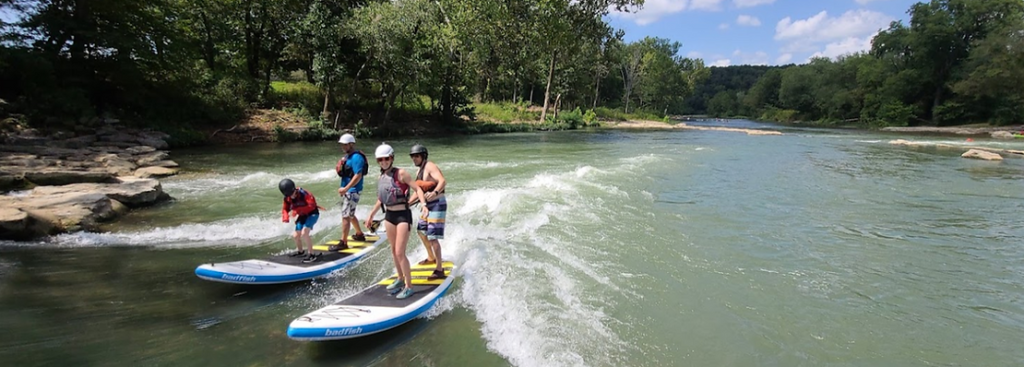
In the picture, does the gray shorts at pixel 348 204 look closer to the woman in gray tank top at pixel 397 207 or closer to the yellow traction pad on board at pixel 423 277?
the yellow traction pad on board at pixel 423 277

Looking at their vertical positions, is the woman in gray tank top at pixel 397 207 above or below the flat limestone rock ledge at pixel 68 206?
above

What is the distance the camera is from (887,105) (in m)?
61.5

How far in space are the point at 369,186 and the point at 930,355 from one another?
→ 12.8 m

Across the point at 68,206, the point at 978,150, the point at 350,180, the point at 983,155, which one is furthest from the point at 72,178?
the point at 978,150

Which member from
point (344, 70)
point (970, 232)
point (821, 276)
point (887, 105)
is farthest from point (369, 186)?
point (887, 105)

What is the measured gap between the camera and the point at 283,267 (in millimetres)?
6453

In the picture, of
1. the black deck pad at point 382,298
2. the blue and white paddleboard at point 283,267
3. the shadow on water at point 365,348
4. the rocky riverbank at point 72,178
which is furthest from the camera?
the rocky riverbank at point 72,178

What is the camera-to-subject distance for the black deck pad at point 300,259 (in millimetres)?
6672

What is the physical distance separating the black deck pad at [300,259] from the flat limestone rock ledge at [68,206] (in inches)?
169

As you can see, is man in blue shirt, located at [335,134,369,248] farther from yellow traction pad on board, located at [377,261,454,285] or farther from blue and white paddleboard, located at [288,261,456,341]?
blue and white paddleboard, located at [288,261,456,341]

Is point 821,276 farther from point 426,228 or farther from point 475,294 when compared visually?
point 426,228

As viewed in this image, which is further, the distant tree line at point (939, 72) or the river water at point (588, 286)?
the distant tree line at point (939, 72)

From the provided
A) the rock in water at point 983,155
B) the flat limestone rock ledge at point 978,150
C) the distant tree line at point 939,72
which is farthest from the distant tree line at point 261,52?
the distant tree line at point 939,72

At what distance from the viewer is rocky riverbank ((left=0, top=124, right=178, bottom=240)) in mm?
8250
